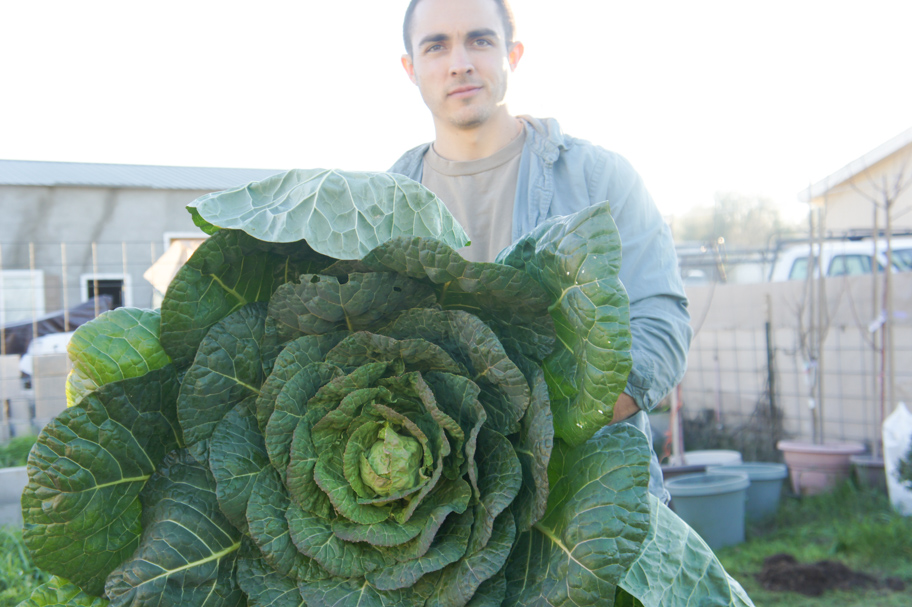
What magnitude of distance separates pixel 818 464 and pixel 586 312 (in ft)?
20.0

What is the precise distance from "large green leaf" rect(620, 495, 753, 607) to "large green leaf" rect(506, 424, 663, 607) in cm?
8

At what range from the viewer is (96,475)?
0.68 m

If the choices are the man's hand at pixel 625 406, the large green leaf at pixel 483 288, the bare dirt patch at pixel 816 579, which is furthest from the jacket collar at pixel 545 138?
the bare dirt patch at pixel 816 579

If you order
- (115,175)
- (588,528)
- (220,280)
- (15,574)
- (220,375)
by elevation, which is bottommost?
(15,574)

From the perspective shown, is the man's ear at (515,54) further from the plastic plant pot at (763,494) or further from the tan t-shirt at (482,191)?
the plastic plant pot at (763,494)

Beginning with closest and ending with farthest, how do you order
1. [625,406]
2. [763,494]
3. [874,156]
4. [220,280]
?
[220,280] → [625,406] → [763,494] → [874,156]

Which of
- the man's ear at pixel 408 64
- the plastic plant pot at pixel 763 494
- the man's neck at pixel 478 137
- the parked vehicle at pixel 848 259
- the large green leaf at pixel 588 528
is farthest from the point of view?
the parked vehicle at pixel 848 259

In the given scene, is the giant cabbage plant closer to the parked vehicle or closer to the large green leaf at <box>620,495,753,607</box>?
the large green leaf at <box>620,495,753,607</box>

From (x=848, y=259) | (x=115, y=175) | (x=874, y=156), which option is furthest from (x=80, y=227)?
(x=874, y=156)

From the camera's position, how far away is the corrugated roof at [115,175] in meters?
15.3

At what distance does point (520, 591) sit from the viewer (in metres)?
0.66

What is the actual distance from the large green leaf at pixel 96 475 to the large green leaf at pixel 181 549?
0.03m

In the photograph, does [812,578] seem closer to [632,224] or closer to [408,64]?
[632,224]

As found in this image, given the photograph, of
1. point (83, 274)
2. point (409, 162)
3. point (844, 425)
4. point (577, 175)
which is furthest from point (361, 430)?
point (83, 274)
